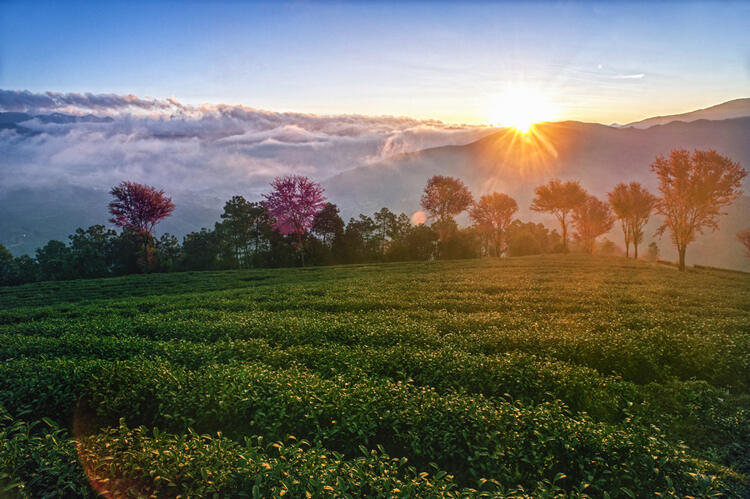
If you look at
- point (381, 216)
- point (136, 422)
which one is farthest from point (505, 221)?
point (136, 422)

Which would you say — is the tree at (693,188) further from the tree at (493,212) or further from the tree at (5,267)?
the tree at (5,267)

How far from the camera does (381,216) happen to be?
69.9 m

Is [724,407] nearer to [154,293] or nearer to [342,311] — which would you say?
[342,311]

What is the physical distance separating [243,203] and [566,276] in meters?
56.2

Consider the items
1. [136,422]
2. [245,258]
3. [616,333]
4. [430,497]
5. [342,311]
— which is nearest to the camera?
[430,497]

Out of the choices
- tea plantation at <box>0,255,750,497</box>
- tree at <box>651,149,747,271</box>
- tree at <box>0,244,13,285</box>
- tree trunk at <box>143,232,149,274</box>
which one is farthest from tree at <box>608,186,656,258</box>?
tree at <box>0,244,13,285</box>

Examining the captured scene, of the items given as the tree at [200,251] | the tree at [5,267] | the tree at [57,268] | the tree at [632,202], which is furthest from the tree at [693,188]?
the tree at [5,267]

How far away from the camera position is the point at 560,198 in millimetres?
69812

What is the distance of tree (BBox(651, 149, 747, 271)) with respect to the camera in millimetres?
39812

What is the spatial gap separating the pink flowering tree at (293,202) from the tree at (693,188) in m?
43.0

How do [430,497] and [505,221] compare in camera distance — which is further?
[505,221]

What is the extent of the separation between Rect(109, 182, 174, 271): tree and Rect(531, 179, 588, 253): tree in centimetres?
6667

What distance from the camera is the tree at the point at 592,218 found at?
7819 centimetres

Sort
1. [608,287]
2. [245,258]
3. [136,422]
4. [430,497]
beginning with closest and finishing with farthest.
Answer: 1. [430,497]
2. [136,422]
3. [608,287]
4. [245,258]
